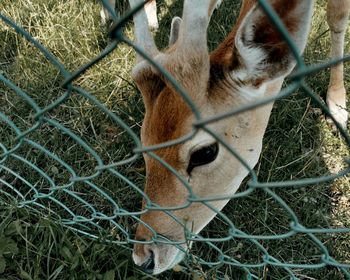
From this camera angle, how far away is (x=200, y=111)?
2268mm

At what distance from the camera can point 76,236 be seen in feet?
9.34

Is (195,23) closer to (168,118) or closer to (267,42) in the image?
(267,42)

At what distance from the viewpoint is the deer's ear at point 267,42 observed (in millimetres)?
1859

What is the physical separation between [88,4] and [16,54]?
75 cm

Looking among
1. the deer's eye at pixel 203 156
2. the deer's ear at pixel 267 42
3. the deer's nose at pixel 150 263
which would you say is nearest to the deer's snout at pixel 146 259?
the deer's nose at pixel 150 263

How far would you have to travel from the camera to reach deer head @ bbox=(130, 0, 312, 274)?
7.01 feet

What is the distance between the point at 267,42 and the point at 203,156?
52 cm

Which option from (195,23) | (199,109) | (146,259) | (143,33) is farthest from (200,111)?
(146,259)

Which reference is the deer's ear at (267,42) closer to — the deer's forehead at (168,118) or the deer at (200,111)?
the deer at (200,111)

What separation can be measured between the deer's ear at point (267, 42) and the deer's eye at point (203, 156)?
0.31 metres

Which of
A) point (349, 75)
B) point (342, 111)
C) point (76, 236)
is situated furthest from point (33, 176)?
point (349, 75)

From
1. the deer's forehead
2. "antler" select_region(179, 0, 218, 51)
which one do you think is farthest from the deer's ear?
the deer's forehead

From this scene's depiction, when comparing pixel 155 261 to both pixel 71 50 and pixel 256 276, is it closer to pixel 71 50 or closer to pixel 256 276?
pixel 256 276

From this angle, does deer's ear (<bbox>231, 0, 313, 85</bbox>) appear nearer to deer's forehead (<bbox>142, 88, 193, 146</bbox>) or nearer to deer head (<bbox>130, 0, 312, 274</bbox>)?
deer head (<bbox>130, 0, 312, 274</bbox>)
